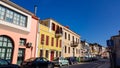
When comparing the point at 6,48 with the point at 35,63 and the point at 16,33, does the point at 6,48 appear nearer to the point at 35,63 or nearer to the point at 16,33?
the point at 16,33

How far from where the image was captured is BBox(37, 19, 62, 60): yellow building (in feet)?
83.3

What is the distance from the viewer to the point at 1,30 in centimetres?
1691

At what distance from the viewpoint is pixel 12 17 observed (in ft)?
61.1

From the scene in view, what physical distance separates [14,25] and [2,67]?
8.45 metres

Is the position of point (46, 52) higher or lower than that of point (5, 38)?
lower

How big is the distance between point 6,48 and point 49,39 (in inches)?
447

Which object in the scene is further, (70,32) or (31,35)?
(70,32)

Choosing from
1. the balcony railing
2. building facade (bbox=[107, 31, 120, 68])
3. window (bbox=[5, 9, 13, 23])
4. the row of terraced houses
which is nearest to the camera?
building facade (bbox=[107, 31, 120, 68])

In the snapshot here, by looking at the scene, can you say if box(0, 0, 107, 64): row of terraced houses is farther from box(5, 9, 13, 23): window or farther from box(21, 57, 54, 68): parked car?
box(21, 57, 54, 68): parked car

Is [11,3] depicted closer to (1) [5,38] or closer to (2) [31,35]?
(1) [5,38]

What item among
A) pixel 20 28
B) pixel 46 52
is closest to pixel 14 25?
pixel 20 28

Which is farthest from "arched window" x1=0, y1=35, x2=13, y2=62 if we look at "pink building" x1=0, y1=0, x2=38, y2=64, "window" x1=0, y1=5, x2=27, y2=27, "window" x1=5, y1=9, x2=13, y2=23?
"window" x1=0, y1=5, x2=27, y2=27

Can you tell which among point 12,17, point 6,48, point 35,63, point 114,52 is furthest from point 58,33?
point 114,52

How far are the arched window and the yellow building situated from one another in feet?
20.3
